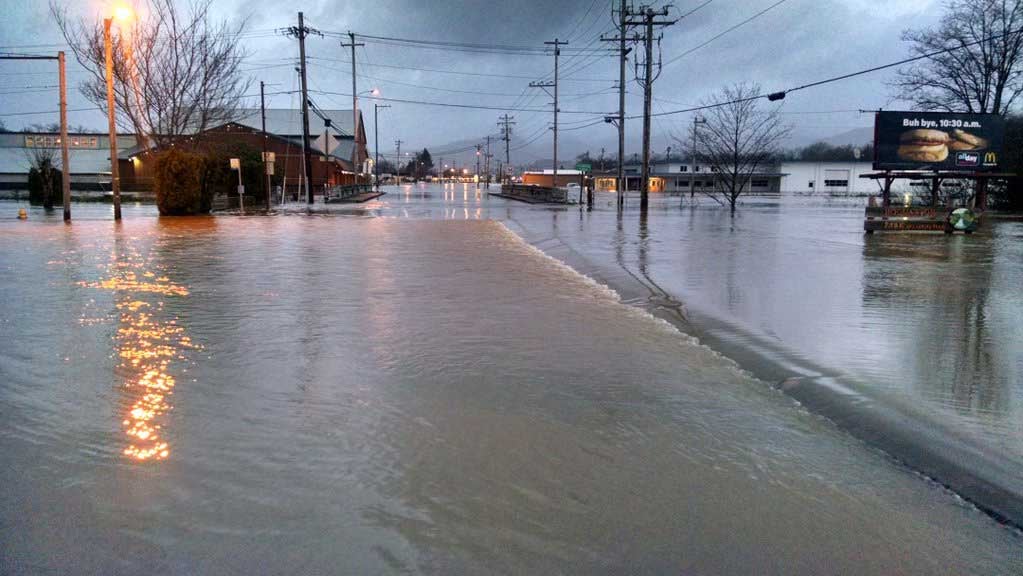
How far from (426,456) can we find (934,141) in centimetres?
2751

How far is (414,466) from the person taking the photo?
15.1 ft

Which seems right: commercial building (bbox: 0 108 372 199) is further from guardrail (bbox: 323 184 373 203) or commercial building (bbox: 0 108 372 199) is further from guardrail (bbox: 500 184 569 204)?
guardrail (bbox: 500 184 569 204)

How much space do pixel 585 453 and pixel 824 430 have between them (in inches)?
74.6

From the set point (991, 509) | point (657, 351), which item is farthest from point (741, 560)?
point (657, 351)

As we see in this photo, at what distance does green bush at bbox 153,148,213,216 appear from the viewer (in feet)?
107

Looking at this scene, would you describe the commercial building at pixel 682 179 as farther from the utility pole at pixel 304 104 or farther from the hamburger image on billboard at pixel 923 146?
the hamburger image on billboard at pixel 923 146

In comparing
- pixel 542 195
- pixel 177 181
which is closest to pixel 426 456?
pixel 177 181

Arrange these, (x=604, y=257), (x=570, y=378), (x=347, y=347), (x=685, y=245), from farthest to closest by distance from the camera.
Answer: (x=685, y=245), (x=604, y=257), (x=347, y=347), (x=570, y=378)

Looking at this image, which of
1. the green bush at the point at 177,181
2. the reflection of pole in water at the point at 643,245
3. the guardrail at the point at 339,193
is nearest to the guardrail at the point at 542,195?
the guardrail at the point at 339,193

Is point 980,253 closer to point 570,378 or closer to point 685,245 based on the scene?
point 685,245

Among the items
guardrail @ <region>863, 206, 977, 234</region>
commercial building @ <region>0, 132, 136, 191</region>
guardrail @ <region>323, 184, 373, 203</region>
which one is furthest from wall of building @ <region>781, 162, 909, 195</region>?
guardrail @ <region>863, 206, 977, 234</region>

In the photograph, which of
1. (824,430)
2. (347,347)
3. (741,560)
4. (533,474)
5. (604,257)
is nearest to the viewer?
(741,560)

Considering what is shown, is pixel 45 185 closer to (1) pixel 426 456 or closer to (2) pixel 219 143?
(2) pixel 219 143

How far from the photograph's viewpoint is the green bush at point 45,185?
41062 mm
